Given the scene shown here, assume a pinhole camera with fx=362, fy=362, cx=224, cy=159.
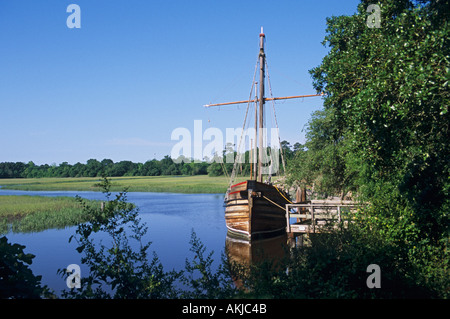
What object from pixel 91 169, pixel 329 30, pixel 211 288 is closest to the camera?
pixel 211 288

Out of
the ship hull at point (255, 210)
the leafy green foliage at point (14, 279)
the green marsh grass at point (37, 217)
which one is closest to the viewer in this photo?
the leafy green foliage at point (14, 279)

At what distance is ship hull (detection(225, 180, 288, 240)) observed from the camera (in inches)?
844

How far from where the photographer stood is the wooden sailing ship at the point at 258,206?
845 inches

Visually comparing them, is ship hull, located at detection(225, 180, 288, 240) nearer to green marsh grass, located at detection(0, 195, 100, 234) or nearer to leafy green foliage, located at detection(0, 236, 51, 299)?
green marsh grass, located at detection(0, 195, 100, 234)

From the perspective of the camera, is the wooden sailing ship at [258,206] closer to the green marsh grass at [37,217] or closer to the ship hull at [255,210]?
the ship hull at [255,210]

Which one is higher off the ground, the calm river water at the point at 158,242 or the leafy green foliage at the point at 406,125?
the leafy green foliage at the point at 406,125

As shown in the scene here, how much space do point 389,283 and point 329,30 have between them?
1043cm

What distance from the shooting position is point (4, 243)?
6004mm

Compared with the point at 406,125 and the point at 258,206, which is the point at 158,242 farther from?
the point at 406,125

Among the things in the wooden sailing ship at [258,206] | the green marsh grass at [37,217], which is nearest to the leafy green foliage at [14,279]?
the wooden sailing ship at [258,206]

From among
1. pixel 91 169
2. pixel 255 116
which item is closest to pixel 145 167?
pixel 91 169

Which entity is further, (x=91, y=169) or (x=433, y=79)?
(x=91, y=169)
